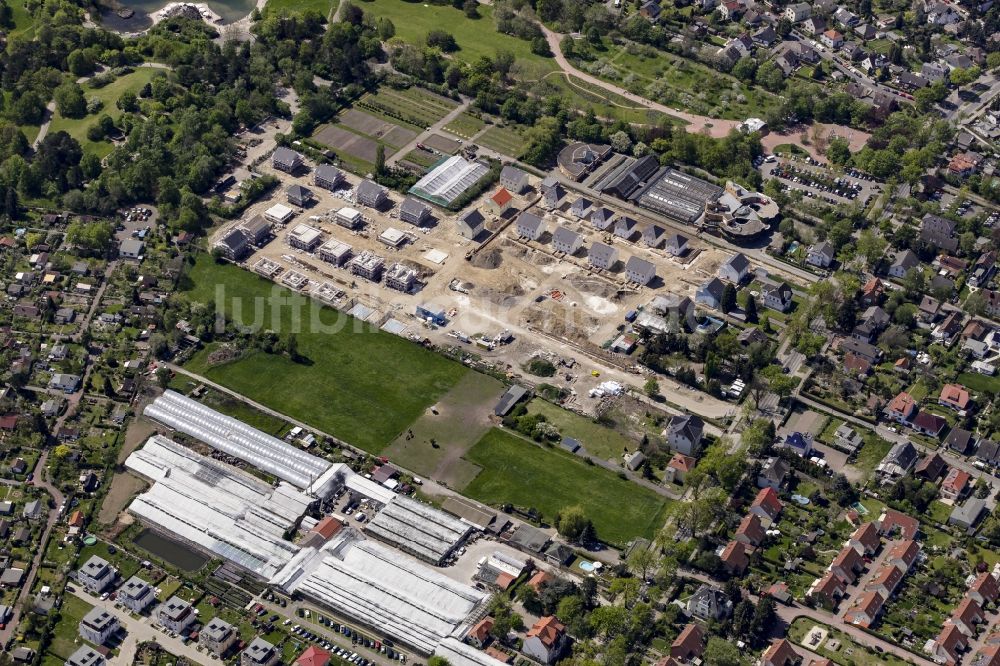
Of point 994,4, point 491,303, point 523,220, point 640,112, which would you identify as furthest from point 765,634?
point 994,4

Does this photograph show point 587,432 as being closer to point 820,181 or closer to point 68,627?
point 68,627

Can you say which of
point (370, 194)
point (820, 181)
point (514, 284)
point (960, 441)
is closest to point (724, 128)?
point (820, 181)

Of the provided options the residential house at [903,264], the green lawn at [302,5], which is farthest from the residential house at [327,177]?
the residential house at [903,264]

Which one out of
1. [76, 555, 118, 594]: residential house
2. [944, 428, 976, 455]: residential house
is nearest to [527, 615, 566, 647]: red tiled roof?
[76, 555, 118, 594]: residential house

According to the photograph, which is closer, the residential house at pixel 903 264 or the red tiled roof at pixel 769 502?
the red tiled roof at pixel 769 502

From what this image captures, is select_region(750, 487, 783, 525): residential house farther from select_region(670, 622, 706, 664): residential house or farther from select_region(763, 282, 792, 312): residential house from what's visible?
select_region(763, 282, 792, 312): residential house

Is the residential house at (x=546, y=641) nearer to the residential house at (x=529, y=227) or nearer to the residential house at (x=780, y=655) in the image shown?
the residential house at (x=780, y=655)
